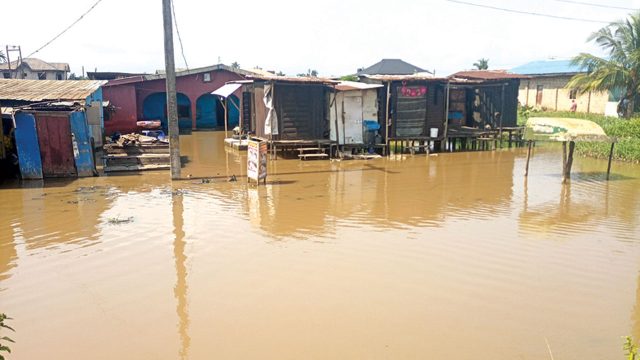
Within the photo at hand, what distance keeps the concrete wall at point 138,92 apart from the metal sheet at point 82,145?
32.6 ft

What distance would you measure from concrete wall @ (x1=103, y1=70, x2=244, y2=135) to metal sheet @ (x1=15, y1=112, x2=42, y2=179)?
10838 millimetres

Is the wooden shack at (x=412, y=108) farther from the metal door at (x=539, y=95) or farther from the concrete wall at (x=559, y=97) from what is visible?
the metal door at (x=539, y=95)

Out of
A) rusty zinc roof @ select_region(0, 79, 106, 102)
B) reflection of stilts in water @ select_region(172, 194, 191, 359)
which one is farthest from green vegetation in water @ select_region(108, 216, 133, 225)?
rusty zinc roof @ select_region(0, 79, 106, 102)

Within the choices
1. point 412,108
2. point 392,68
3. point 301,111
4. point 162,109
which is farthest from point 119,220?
point 392,68

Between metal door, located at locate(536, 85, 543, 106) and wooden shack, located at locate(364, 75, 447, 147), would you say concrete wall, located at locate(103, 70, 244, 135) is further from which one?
metal door, located at locate(536, 85, 543, 106)

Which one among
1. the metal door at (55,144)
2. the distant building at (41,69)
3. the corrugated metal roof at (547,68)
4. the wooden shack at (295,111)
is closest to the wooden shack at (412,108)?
the wooden shack at (295,111)

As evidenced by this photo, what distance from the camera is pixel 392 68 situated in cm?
4147

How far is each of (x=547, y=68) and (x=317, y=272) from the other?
124 ft

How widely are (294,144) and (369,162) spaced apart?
2.80 m

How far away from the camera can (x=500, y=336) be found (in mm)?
5168

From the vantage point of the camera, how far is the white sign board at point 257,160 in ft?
41.3

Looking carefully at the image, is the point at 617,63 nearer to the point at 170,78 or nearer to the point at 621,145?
the point at 621,145

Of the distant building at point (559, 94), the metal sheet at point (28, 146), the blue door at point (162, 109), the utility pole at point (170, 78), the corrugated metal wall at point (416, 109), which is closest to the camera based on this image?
the utility pole at point (170, 78)

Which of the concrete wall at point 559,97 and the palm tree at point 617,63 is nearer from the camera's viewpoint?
the palm tree at point 617,63
